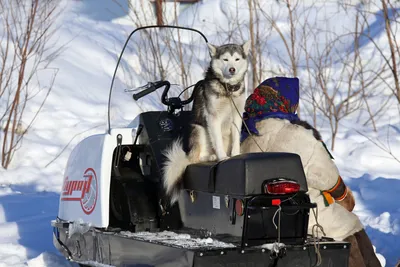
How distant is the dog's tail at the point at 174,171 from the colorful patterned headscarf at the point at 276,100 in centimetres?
49

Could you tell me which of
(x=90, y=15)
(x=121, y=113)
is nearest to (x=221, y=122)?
(x=121, y=113)

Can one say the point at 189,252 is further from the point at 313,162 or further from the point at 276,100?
the point at 276,100

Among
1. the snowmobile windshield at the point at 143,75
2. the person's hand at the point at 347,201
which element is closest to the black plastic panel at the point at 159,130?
the person's hand at the point at 347,201

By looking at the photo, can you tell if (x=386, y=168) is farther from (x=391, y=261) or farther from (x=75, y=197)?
(x=75, y=197)

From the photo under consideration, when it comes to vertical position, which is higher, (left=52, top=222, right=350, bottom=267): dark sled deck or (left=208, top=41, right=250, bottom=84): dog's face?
(left=208, top=41, right=250, bottom=84): dog's face

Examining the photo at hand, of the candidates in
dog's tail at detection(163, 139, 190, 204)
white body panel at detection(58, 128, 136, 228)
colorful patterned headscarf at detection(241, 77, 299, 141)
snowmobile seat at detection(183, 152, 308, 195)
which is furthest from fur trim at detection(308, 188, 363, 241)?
white body panel at detection(58, 128, 136, 228)

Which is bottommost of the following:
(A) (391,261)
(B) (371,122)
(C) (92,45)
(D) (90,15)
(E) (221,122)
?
(A) (391,261)

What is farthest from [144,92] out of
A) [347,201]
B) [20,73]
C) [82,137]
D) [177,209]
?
[82,137]

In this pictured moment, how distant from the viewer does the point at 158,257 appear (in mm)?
4125

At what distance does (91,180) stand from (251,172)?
4.98 ft

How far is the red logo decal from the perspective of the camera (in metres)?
5.02

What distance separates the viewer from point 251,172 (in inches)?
153

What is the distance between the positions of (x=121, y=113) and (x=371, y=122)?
4438 mm

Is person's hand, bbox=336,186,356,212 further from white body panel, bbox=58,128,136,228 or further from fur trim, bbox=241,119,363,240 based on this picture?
white body panel, bbox=58,128,136,228
